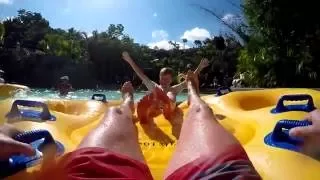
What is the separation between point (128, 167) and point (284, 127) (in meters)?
0.68

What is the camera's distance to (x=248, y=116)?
2254 mm

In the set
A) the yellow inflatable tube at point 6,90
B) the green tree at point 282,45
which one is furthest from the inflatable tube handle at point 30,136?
the green tree at point 282,45

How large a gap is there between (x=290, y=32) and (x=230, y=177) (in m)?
8.51

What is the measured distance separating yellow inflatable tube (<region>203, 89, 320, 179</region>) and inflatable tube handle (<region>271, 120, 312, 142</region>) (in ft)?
0.17

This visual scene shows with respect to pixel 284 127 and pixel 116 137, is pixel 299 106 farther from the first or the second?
pixel 116 137

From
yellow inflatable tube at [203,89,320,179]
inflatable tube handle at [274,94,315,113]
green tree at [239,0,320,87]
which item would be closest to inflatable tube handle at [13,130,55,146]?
yellow inflatable tube at [203,89,320,179]

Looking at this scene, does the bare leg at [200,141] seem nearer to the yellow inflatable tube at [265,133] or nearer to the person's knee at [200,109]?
the person's knee at [200,109]

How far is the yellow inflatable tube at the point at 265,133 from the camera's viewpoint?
126 centimetres

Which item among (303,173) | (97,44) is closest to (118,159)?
(303,173)

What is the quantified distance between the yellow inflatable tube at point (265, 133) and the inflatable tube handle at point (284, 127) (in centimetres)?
5

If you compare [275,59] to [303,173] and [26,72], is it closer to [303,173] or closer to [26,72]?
[303,173]

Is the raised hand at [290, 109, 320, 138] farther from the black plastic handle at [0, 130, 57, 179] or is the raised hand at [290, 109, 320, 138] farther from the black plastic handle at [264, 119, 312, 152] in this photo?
the black plastic handle at [0, 130, 57, 179]

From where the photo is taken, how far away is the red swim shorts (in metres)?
0.95

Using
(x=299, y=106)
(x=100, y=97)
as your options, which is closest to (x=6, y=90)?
(x=100, y=97)
